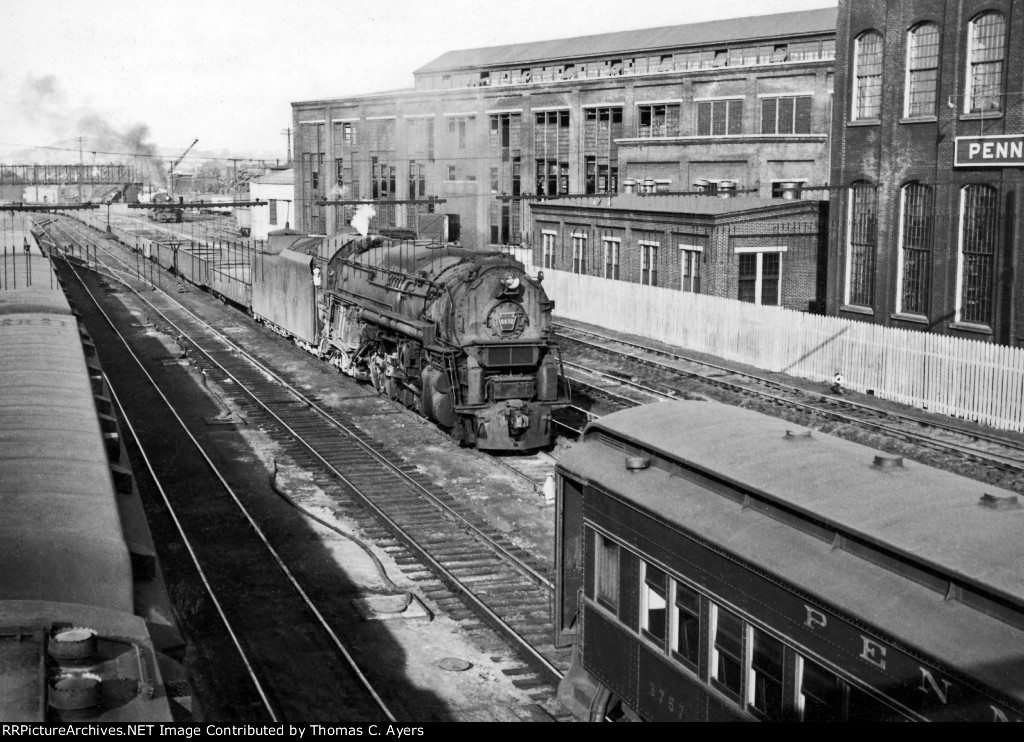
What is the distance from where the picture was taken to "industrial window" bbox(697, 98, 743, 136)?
163ft

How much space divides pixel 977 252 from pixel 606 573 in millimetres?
20262

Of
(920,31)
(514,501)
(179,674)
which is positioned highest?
(920,31)

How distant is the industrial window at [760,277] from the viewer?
36031 millimetres

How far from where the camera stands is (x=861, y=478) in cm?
783

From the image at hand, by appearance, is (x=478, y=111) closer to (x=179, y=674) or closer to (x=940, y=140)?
(x=940, y=140)

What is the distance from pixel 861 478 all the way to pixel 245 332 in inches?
1253

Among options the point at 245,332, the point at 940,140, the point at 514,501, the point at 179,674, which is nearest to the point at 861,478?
the point at 179,674

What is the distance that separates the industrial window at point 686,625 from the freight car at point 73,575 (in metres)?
3.59

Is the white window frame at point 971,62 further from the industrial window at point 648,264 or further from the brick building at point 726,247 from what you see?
the industrial window at point 648,264

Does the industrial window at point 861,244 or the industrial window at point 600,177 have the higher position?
the industrial window at point 600,177

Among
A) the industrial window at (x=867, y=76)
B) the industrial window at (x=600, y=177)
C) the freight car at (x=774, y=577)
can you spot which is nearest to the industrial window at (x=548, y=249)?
the industrial window at (x=600, y=177)

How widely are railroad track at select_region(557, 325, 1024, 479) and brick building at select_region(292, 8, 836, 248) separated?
8.08 meters

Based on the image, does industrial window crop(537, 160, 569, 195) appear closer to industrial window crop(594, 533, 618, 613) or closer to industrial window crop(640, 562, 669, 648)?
industrial window crop(594, 533, 618, 613)

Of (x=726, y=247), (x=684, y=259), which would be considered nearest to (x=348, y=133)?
(x=684, y=259)
